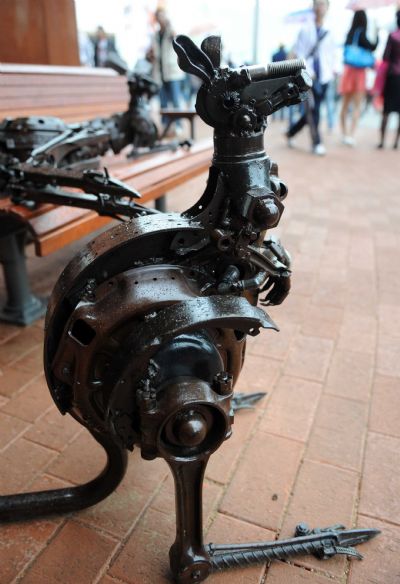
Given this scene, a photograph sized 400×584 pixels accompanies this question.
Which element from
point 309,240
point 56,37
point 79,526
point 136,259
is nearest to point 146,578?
point 79,526

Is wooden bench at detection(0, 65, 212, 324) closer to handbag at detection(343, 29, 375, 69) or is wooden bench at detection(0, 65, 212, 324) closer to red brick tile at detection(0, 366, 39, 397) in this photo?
red brick tile at detection(0, 366, 39, 397)

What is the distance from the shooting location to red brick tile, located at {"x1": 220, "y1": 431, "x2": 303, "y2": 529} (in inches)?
77.8

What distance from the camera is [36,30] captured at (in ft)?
16.6

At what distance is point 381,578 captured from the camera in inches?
68.1

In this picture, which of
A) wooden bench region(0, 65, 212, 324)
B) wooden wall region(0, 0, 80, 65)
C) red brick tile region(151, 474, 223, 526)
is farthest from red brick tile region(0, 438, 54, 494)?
wooden wall region(0, 0, 80, 65)

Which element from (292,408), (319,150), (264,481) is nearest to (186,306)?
(264,481)

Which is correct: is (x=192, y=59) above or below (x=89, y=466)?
above

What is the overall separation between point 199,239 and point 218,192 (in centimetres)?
15

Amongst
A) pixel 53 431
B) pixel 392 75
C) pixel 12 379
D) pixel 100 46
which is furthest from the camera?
pixel 100 46

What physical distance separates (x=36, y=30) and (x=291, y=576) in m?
5.26

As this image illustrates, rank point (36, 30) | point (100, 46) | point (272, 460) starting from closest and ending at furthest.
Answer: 1. point (272, 460)
2. point (36, 30)
3. point (100, 46)

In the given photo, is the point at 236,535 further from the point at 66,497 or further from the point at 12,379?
the point at 12,379

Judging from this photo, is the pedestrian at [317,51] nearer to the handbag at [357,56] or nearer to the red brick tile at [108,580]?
the handbag at [357,56]

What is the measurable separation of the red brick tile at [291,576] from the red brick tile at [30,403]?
4.38 ft
